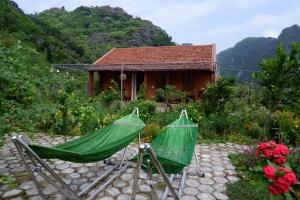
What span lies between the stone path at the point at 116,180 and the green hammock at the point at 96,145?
23.7 inches

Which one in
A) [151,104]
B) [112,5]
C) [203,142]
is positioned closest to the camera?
[203,142]

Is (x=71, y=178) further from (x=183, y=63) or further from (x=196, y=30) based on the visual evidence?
(x=196, y=30)

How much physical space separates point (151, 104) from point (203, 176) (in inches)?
169

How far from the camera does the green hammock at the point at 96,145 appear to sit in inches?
99.4

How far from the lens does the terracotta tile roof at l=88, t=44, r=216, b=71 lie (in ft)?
46.1

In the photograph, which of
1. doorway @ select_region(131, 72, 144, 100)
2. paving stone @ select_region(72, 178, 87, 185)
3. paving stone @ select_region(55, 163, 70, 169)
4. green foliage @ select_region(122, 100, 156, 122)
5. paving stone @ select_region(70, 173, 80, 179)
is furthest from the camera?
doorway @ select_region(131, 72, 144, 100)

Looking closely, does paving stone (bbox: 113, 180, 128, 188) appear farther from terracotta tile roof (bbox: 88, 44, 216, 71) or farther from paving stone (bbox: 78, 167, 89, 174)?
terracotta tile roof (bbox: 88, 44, 216, 71)

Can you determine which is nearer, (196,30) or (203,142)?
(203,142)

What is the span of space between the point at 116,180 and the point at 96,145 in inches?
26.0

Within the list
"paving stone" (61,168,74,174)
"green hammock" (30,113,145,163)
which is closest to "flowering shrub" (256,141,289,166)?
"green hammock" (30,113,145,163)

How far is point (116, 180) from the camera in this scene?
3893 mm

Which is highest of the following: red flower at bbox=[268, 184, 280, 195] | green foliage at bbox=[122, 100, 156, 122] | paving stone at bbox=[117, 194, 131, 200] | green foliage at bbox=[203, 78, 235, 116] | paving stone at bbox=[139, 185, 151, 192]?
green foliage at bbox=[203, 78, 235, 116]

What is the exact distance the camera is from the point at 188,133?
4098 millimetres

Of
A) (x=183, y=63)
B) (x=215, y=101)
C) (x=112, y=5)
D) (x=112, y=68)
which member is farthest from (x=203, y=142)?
(x=112, y=5)
